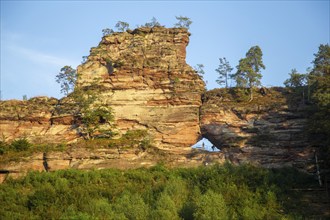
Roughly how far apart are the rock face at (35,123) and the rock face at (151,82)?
17.0 feet

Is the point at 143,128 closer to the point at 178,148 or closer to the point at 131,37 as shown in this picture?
the point at 178,148

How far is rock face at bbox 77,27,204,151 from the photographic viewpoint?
45.1m

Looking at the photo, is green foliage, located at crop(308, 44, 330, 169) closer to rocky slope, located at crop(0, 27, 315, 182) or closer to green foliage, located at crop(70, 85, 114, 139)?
rocky slope, located at crop(0, 27, 315, 182)

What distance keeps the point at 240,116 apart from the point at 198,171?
32.4ft

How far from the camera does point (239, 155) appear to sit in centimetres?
4178

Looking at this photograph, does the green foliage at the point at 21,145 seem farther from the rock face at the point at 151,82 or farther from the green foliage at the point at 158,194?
the rock face at the point at 151,82

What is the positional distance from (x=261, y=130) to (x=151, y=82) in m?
14.0

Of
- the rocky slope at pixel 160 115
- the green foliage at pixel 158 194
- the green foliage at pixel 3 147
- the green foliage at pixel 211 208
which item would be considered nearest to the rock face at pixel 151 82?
the rocky slope at pixel 160 115

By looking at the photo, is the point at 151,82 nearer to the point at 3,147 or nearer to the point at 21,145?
the point at 21,145

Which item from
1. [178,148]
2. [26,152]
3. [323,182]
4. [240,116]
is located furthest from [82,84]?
[323,182]

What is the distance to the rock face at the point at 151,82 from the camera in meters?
45.1

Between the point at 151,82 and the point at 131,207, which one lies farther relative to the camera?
the point at 151,82

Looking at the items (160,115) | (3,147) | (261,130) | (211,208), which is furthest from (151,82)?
(211,208)

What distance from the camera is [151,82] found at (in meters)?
48.8
